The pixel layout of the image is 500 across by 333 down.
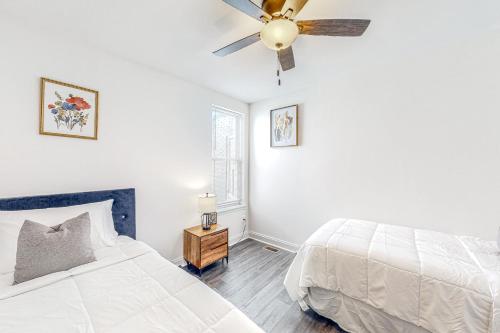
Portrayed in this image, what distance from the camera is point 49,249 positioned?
1333 mm

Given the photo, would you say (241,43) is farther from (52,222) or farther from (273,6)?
(52,222)

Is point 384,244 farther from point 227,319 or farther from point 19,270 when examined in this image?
point 19,270

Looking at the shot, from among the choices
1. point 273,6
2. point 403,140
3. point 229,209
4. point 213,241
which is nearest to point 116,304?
point 213,241

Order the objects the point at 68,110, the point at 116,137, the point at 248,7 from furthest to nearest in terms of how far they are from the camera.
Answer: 1. the point at 116,137
2. the point at 68,110
3. the point at 248,7

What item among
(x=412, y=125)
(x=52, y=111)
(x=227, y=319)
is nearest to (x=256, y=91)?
(x=412, y=125)

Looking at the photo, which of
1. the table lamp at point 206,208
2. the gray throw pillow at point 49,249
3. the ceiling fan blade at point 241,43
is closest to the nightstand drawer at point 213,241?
the table lamp at point 206,208

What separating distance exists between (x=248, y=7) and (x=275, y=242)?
3.17 m

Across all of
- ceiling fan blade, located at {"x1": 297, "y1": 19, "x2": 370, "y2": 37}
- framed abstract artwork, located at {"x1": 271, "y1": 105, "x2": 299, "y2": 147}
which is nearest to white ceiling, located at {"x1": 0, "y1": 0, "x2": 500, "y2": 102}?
ceiling fan blade, located at {"x1": 297, "y1": 19, "x2": 370, "y2": 37}

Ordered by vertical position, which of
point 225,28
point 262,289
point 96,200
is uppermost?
point 225,28

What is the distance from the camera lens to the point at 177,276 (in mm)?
1338

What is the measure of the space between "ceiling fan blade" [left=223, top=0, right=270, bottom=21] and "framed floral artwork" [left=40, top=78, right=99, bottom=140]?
169 centimetres

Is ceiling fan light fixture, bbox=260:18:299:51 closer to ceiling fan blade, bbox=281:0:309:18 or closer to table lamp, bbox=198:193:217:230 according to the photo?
ceiling fan blade, bbox=281:0:309:18

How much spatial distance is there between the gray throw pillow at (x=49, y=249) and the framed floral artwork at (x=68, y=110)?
91 centimetres

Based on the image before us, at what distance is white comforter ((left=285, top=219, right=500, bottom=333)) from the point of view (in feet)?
4.01
